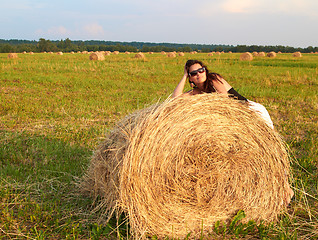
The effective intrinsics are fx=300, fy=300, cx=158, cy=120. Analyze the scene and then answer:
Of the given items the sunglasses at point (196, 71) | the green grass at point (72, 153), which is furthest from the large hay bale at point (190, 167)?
the sunglasses at point (196, 71)

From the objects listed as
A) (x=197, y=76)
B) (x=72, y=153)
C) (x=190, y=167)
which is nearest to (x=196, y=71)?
(x=197, y=76)

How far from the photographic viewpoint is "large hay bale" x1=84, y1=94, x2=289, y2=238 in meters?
3.22

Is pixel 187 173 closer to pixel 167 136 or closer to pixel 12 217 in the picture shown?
pixel 167 136

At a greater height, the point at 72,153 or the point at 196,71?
the point at 196,71

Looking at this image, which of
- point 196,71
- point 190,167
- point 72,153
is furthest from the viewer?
point 72,153

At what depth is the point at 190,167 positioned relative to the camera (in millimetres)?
3453

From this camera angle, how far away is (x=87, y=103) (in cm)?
952

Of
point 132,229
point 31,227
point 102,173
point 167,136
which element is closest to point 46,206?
point 31,227

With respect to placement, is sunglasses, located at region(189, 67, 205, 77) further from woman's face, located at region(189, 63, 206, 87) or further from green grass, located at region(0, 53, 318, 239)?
green grass, located at region(0, 53, 318, 239)

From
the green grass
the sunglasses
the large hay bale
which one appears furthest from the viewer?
the sunglasses

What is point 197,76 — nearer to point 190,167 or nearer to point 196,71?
point 196,71

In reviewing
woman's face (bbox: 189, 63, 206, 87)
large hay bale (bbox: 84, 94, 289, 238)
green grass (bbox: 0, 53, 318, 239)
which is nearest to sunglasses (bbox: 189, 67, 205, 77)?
woman's face (bbox: 189, 63, 206, 87)

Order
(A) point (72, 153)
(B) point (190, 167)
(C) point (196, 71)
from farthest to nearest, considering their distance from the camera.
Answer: (A) point (72, 153) → (C) point (196, 71) → (B) point (190, 167)

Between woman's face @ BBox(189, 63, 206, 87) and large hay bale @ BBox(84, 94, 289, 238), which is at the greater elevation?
woman's face @ BBox(189, 63, 206, 87)
